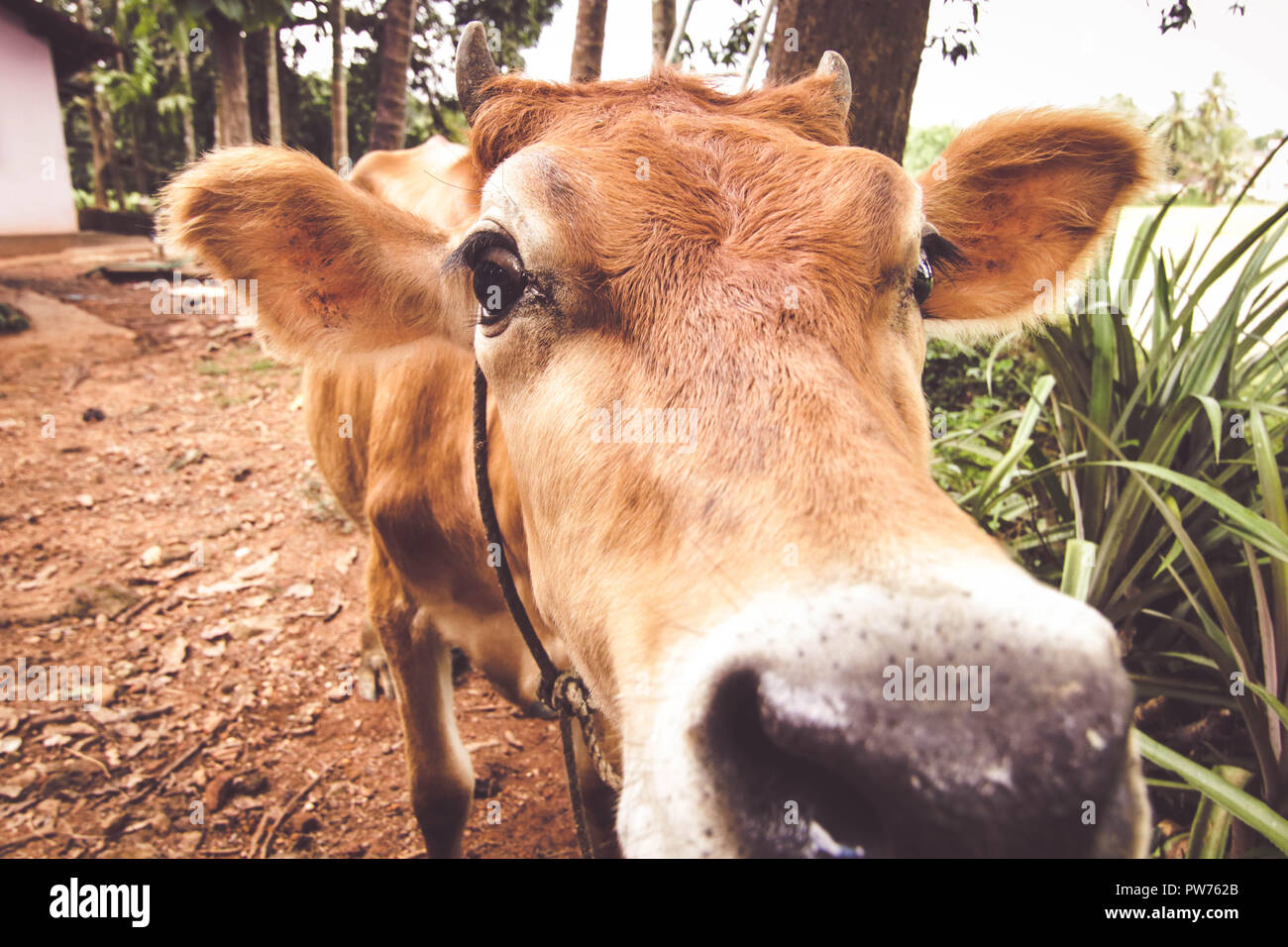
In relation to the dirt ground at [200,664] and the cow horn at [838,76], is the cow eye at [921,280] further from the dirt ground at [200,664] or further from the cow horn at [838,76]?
the dirt ground at [200,664]

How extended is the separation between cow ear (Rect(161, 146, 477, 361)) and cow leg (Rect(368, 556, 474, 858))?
118 centimetres

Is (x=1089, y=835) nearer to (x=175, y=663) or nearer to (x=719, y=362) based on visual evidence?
(x=719, y=362)

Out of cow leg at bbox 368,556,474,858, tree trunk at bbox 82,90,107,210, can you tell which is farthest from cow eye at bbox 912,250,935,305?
tree trunk at bbox 82,90,107,210

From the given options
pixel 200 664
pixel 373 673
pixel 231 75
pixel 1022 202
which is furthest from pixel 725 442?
pixel 231 75

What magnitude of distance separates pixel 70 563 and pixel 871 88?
5.48 meters

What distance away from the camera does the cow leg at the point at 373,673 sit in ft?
13.9

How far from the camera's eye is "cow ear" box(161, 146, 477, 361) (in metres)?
2.05

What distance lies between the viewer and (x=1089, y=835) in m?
0.92

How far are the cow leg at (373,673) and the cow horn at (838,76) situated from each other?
11.4 feet

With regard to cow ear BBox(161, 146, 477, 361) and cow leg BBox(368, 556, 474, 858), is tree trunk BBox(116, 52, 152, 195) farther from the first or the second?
cow ear BBox(161, 146, 477, 361)

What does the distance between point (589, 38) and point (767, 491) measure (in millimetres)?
5378

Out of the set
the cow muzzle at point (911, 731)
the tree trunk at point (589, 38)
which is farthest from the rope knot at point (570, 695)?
the tree trunk at point (589, 38)
